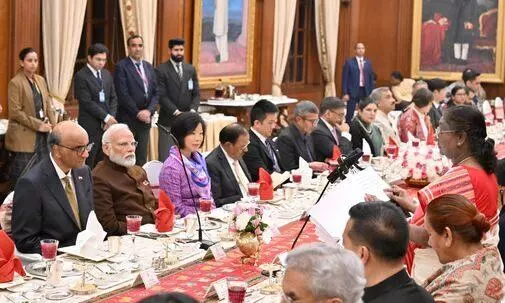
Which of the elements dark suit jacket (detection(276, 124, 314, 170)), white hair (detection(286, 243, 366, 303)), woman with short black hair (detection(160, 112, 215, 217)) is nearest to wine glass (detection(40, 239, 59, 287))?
white hair (detection(286, 243, 366, 303))

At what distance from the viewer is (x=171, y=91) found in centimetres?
1027

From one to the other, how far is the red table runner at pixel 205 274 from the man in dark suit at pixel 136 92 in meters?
4.70

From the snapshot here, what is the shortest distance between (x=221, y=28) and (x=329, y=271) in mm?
10719

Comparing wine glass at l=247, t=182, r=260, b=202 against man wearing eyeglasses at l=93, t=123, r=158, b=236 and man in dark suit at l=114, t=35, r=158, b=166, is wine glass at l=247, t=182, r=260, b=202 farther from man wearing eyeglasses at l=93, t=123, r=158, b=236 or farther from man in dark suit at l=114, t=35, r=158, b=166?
man in dark suit at l=114, t=35, r=158, b=166

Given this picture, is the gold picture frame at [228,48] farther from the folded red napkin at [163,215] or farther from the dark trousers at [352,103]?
the folded red napkin at [163,215]

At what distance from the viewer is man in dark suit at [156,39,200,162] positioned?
400 inches

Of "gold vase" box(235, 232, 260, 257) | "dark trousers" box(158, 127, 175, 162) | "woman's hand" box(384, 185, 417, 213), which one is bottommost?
"dark trousers" box(158, 127, 175, 162)

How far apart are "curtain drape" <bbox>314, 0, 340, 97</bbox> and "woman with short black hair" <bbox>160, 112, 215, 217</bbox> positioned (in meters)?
9.79

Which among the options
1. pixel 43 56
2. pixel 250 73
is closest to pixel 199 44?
pixel 250 73

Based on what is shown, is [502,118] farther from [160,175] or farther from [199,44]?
[160,175]

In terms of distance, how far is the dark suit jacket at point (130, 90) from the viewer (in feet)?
31.8

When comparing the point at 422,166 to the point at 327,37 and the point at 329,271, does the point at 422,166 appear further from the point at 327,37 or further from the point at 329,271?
the point at 327,37

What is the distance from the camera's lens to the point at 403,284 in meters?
3.18

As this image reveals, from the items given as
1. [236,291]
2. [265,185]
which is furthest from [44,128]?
[236,291]
